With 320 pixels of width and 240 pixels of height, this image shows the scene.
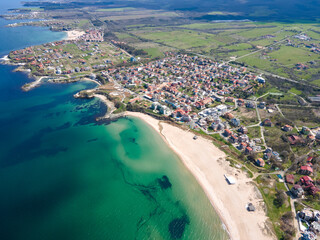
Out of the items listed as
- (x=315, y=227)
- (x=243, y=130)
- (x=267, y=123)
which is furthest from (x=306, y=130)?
(x=315, y=227)

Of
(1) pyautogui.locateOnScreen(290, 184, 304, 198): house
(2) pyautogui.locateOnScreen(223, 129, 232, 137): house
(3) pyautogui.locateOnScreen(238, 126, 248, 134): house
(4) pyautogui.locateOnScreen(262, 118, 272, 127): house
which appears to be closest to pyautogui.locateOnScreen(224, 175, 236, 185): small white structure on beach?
(1) pyautogui.locateOnScreen(290, 184, 304, 198): house

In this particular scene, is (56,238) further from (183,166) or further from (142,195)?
(183,166)

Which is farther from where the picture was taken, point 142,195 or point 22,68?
point 22,68

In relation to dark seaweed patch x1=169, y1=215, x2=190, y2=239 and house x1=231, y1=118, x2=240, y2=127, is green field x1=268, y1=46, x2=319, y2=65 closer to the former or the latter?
house x1=231, y1=118, x2=240, y2=127

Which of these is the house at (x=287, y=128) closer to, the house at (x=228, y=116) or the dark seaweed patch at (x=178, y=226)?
the house at (x=228, y=116)

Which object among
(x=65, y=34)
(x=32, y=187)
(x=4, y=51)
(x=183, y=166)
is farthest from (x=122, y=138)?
(x=65, y=34)

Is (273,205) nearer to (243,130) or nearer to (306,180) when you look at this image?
(306,180)

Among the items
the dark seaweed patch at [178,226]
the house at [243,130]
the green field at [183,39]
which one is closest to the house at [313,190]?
the house at [243,130]
